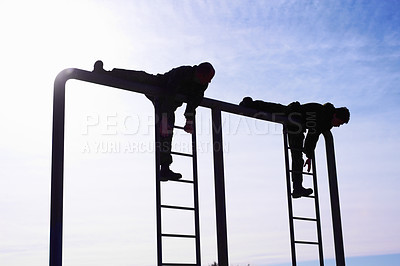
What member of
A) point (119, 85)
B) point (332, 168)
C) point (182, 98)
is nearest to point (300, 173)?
point (332, 168)

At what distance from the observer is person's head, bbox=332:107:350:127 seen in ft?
29.0

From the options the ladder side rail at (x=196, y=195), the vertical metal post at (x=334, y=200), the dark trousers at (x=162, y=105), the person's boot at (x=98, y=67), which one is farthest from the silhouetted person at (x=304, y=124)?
the person's boot at (x=98, y=67)

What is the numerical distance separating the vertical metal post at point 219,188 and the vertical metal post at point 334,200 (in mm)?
2089

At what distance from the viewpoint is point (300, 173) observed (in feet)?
28.2

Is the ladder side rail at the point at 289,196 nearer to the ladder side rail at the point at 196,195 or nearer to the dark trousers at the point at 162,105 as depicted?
the ladder side rail at the point at 196,195

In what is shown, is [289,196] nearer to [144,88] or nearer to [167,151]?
[167,151]

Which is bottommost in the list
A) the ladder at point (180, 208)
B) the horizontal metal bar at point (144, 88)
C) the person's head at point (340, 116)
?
the ladder at point (180, 208)

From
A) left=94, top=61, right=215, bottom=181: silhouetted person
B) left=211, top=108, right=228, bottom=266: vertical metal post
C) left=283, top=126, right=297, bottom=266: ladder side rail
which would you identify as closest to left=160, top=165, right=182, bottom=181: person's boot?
left=94, top=61, right=215, bottom=181: silhouetted person

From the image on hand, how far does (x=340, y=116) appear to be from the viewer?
349 inches

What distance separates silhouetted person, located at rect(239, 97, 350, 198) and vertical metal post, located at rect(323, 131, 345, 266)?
25 centimetres

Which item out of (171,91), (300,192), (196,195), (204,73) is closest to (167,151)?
(196,195)

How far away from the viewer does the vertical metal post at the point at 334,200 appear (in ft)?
28.3

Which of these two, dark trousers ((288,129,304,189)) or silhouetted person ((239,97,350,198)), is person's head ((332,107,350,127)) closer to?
silhouetted person ((239,97,350,198))

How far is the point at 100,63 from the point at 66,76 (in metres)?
0.55
